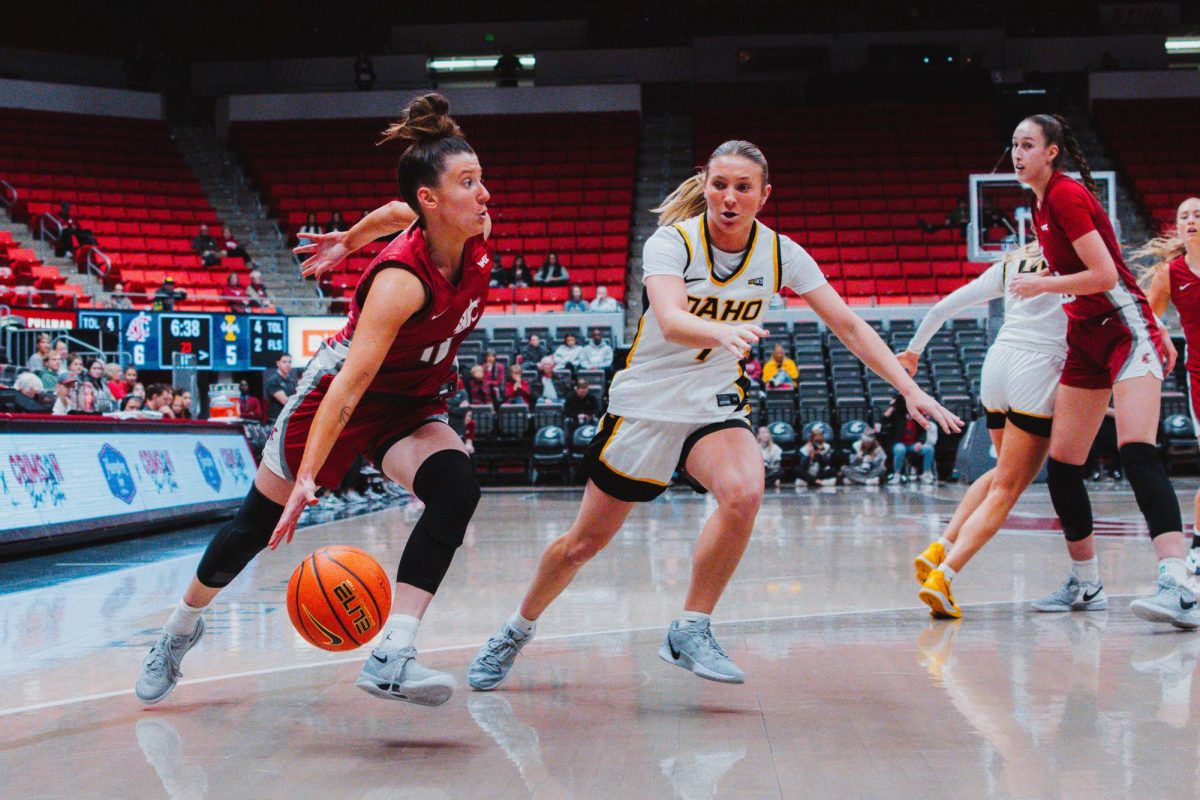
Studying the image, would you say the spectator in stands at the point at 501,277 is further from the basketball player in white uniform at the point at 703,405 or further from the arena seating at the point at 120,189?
the basketball player in white uniform at the point at 703,405

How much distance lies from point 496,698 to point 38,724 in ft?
4.08

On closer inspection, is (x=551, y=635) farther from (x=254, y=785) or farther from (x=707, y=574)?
(x=254, y=785)

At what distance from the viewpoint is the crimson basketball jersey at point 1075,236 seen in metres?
4.56

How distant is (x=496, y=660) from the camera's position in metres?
3.62

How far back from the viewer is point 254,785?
103 inches

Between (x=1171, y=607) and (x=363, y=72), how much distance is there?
24924 mm

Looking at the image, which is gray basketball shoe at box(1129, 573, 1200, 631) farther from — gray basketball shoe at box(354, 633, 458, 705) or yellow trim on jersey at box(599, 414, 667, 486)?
gray basketball shoe at box(354, 633, 458, 705)

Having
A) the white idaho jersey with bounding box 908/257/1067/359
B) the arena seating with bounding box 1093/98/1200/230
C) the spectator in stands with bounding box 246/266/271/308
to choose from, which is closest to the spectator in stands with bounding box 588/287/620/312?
the spectator in stands with bounding box 246/266/271/308

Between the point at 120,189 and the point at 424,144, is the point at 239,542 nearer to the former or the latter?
the point at 424,144

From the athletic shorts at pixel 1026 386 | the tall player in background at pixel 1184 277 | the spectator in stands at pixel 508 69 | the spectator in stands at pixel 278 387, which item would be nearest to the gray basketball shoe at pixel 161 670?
the athletic shorts at pixel 1026 386

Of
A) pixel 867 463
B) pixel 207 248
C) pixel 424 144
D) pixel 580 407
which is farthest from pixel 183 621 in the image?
pixel 207 248

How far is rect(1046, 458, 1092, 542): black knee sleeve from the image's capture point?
15.9ft

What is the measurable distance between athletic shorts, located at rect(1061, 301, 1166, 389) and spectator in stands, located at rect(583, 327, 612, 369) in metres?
12.8

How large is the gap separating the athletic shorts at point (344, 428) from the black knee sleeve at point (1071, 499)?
2.73m
